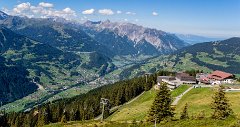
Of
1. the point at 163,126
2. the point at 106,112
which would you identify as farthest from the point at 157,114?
the point at 106,112

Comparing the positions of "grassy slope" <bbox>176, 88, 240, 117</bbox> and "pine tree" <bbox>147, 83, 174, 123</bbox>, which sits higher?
"pine tree" <bbox>147, 83, 174, 123</bbox>

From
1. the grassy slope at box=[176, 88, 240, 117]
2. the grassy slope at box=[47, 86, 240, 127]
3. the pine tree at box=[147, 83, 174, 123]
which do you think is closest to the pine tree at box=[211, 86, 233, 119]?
the grassy slope at box=[47, 86, 240, 127]

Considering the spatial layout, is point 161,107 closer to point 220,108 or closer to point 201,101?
point 220,108

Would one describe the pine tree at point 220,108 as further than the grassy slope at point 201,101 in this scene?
No

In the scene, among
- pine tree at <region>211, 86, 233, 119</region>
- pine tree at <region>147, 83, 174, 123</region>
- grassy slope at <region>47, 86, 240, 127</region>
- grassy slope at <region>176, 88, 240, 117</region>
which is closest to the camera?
grassy slope at <region>47, 86, 240, 127</region>

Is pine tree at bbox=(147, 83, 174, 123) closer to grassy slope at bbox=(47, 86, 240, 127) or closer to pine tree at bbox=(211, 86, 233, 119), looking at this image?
grassy slope at bbox=(47, 86, 240, 127)

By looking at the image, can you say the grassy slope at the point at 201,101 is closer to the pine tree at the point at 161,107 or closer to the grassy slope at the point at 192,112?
the grassy slope at the point at 192,112

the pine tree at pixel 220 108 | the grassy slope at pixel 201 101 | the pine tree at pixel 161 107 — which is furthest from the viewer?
the grassy slope at pixel 201 101

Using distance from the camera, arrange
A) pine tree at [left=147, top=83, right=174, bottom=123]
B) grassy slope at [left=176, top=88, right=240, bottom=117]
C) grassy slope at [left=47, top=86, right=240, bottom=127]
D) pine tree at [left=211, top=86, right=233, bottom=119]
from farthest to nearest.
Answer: grassy slope at [left=176, top=88, right=240, bottom=117]
pine tree at [left=147, top=83, right=174, bottom=123]
pine tree at [left=211, top=86, right=233, bottom=119]
grassy slope at [left=47, top=86, right=240, bottom=127]

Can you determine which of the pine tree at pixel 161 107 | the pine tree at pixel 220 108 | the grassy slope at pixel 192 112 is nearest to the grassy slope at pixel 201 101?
the grassy slope at pixel 192 112

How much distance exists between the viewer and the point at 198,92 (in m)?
159

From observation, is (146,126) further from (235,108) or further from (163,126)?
(235,108)

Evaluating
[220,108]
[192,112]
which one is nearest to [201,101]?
[192,112]

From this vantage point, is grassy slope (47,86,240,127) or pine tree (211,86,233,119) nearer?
grassy slope (47,86,240,127)
